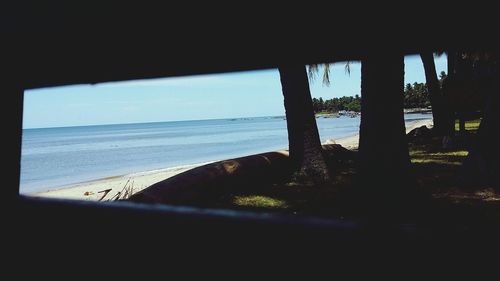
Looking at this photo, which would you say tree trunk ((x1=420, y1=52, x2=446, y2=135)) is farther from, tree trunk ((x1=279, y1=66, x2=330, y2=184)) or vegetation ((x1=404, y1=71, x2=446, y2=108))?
vegetation ((x1=404, y1=71, x2=446, y2=108))

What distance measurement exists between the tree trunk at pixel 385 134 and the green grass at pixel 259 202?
1.65m

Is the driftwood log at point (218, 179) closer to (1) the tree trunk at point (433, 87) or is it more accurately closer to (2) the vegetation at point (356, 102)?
(1) the tree trunk at point (433, 87)

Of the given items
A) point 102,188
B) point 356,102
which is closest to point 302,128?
point 102,188

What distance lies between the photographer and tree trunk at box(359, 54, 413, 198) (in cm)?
565

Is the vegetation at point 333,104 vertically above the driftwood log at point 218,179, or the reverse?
the vegetation at point 333,104

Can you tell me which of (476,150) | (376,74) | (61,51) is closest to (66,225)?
(61,51)

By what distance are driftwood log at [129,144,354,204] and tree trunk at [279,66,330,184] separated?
80cm

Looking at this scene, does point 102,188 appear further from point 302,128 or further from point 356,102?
point 356,102

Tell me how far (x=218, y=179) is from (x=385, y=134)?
12.5ft

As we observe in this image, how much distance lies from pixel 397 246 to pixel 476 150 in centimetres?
706

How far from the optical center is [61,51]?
1.35 metres

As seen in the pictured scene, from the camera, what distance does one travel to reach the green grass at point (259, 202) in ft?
21.5

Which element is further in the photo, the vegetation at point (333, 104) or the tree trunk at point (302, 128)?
the vegetation at point (333, 104)

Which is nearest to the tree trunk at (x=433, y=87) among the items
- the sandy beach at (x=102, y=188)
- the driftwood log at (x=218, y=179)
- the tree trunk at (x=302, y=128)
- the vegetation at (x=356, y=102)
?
the sandy beach at (x=102, y=188)
